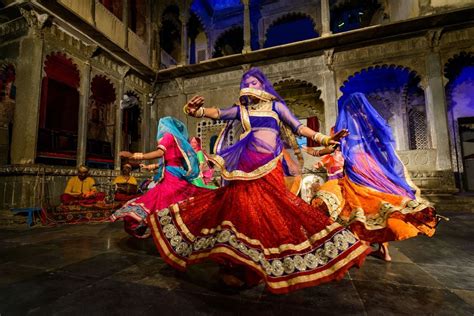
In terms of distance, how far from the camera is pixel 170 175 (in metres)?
3.31

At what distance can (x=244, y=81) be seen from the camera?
7.00ft

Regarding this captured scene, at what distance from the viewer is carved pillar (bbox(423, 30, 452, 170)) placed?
688 cm

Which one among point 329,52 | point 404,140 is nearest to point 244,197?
point 329,52

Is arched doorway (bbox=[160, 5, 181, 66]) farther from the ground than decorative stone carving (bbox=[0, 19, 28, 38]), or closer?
farther from the ground

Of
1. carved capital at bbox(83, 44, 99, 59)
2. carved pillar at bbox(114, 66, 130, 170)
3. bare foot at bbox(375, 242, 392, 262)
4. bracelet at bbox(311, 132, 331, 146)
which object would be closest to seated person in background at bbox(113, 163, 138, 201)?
carved pillar at bbox(114, 66, 130, 170)

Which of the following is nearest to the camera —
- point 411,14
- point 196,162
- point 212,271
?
point 212,271

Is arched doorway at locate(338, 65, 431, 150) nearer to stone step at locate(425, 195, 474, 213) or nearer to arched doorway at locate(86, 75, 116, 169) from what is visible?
stone step at locate(425, 195, 474, 213)

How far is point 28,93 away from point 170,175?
5544 mm

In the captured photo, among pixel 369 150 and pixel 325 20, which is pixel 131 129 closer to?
pixel 325 20

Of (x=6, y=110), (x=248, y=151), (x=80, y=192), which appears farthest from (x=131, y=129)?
(x=248, y=151)

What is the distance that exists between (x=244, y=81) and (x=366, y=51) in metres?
7.90

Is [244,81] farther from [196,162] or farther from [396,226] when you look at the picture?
[396,226]

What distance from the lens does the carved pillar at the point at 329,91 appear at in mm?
8055

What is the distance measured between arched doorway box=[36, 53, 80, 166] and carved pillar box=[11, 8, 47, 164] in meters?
0.35
